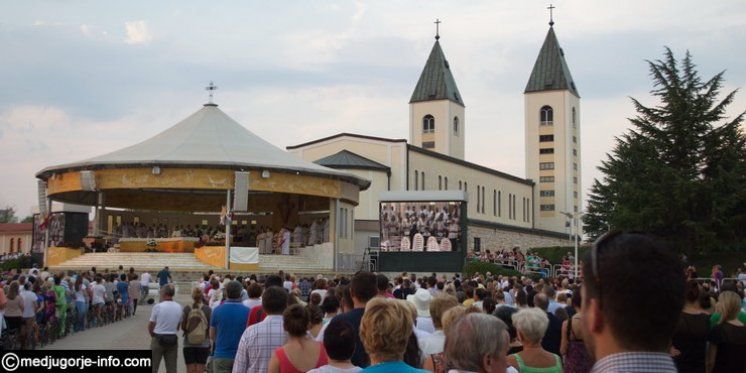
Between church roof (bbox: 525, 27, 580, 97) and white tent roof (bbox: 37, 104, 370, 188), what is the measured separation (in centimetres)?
4565

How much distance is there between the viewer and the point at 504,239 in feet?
237

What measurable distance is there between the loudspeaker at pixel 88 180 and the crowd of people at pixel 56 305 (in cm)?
1298

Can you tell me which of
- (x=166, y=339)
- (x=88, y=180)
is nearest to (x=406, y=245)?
(x=88, y=180)

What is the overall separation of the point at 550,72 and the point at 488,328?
85505 mm

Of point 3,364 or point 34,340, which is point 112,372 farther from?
point 34,340

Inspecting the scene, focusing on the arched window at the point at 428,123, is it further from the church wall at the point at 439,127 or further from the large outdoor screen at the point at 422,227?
the large outdoor screen at the point at 422,227

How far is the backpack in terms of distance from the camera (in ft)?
35.1

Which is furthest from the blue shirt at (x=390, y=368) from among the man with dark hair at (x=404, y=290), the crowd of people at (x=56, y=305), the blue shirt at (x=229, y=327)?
the man with dark hair at (x=404, y=290)

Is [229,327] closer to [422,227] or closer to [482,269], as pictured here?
[482,269]

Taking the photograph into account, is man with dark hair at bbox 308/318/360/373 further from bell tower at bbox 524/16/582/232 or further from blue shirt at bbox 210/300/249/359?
bell tower at bbox 524/16/582/232

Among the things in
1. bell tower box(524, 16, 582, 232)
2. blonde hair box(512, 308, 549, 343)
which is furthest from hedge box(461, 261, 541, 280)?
bell tower box(524, 16, 582, 232)

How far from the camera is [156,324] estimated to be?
36.7 feet

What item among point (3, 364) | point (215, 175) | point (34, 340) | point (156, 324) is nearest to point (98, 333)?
point (34, 340)

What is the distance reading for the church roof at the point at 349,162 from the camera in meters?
59.0
